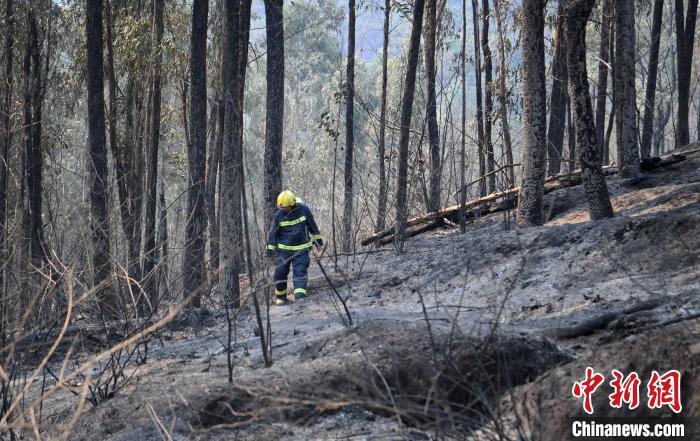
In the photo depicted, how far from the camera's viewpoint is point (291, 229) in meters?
11.0

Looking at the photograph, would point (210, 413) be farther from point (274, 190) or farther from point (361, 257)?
point (361, 257)

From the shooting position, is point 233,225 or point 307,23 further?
point 307,23

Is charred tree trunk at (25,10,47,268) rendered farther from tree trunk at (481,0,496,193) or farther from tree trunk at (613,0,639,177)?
tree trunk at (613,0,639,177)

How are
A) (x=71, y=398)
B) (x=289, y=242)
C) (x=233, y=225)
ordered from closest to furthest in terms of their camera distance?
1. (x=71, y=398)
2. (x=289, y=242)
3. (x=233, y=225)

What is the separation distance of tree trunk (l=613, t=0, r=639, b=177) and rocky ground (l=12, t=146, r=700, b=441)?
1571 millimetres

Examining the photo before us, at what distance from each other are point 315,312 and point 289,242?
54.0 inches

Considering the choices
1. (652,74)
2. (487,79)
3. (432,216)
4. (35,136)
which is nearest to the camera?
(432,216)

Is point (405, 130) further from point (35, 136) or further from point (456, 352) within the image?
point (456, 352)

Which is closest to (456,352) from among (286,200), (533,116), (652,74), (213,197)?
(286,200)

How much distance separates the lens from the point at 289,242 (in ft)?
36.1

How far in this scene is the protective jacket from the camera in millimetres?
10969

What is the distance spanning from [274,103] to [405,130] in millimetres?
2111

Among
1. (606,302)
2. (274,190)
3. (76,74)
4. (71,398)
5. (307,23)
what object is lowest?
(71,398)

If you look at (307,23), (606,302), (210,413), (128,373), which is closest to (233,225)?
(128,373)
